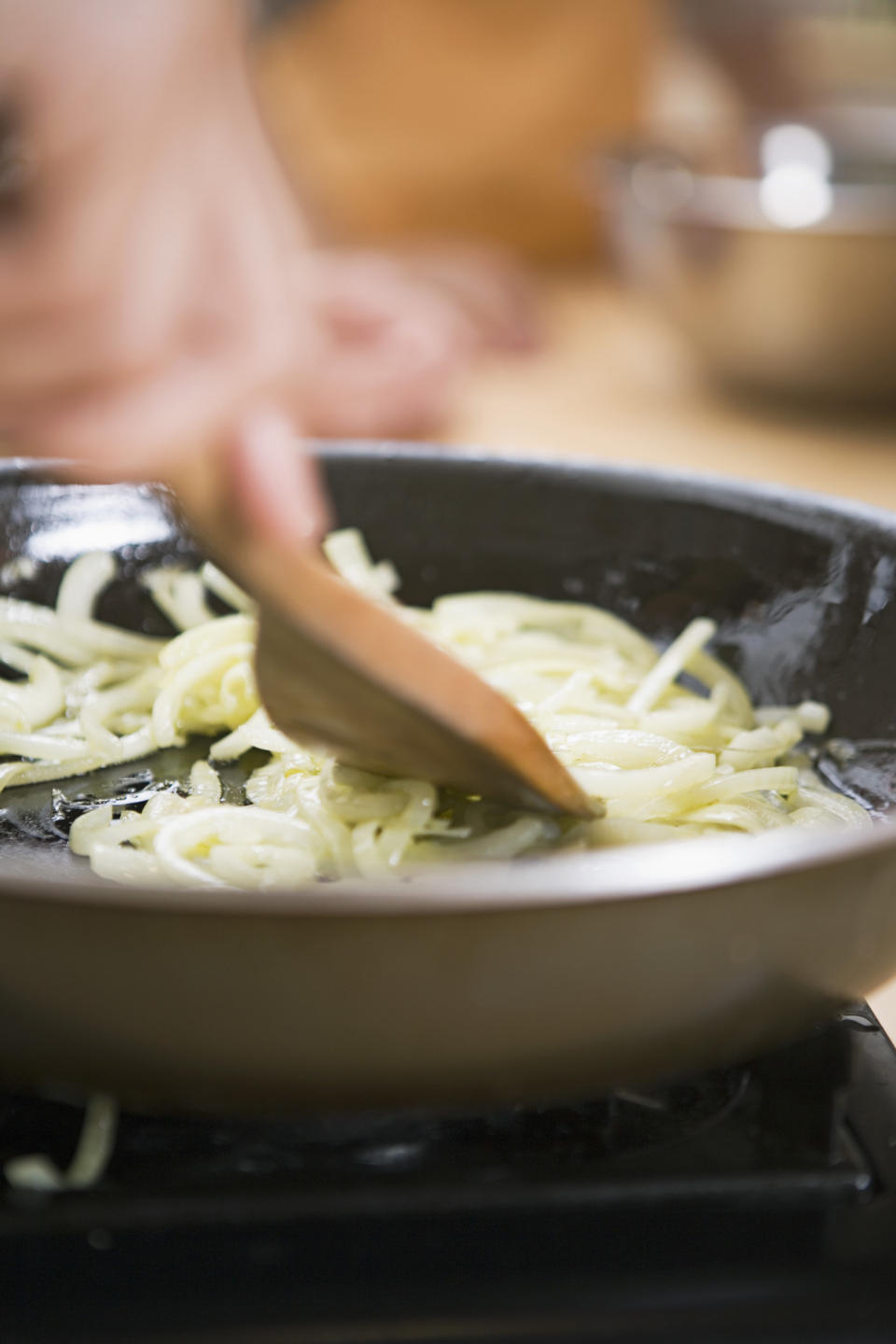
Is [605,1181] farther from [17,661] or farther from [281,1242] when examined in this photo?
[17,661]

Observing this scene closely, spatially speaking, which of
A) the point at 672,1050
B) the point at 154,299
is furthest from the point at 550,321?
the point at 672,1050

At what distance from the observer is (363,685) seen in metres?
0.65

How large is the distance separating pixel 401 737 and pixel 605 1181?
0.22 metres

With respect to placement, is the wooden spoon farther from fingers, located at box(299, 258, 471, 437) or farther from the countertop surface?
fingers, located at box(299, 258, 471, 437)

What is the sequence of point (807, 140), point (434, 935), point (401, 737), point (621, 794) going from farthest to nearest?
1. point (807, 140)
2. point (621, 794)
3. point (401, 737)
4. point (434, 935)

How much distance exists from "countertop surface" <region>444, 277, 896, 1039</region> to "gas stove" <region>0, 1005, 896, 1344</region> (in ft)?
3.78

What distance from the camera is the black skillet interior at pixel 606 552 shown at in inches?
37.4

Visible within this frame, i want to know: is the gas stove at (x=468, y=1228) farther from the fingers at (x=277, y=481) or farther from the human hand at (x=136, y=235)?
the human hand at (x=136, y=235)

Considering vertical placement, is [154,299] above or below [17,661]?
above

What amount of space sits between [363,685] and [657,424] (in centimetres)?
154

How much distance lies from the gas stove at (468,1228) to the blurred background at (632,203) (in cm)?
131

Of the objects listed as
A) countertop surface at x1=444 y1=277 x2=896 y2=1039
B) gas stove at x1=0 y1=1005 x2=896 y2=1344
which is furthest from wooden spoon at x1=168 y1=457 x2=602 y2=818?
countertop surface at x1=444 y1=277 x2=896 y2=1039

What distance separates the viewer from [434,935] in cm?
50

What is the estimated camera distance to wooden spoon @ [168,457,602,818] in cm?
63
